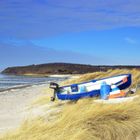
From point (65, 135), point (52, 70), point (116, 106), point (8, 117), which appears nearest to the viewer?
point (65, 135)

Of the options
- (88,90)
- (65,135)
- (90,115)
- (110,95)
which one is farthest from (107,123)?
(88,90)

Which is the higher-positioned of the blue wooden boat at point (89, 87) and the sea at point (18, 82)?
the blue wooden boat at point (89, 87)

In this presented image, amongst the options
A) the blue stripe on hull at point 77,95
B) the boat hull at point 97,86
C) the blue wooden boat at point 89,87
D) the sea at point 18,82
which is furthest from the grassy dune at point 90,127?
the sea at point 18,82

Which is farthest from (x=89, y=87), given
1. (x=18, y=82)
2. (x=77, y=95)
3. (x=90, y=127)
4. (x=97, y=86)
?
(x=18, y=82)

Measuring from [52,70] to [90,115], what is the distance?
97.0m

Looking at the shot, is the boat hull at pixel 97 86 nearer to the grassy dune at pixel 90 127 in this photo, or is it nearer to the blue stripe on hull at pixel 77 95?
the blue stripe on hull at pixel 77 95

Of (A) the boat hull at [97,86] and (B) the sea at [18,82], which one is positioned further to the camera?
(B) the sea at [18,82]

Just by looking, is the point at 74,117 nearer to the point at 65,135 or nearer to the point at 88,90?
the point at 65,135

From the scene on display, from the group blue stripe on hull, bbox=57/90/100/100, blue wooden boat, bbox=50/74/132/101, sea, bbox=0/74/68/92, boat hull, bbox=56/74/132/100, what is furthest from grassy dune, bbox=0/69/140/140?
sea, bbox=0/74/68/92

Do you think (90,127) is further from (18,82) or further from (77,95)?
(18,82)

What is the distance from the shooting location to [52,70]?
345ft

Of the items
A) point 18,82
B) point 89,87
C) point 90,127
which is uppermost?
point 89,87

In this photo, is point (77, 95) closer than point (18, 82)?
Yes

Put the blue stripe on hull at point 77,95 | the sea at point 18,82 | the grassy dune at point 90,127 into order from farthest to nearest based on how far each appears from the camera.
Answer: the sea at point 18,82 < the blue stripe on hull at point 77,95 < the grassy dune at point 90,127
